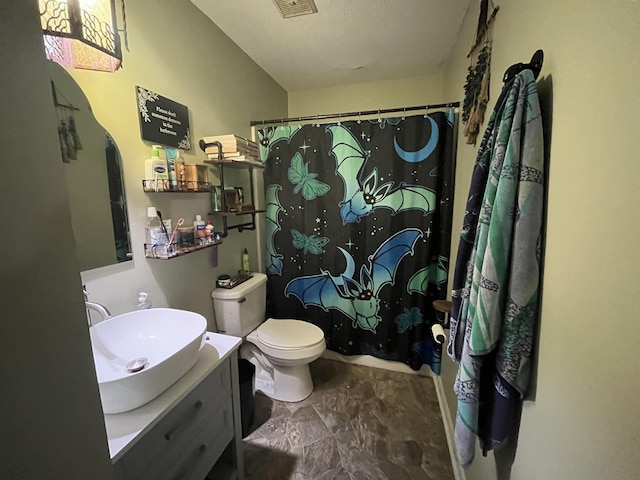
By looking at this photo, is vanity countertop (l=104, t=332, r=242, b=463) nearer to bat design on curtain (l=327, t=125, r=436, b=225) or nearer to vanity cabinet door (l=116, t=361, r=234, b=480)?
vanity cabinet door (l=116, t=361, r=234, b=480)

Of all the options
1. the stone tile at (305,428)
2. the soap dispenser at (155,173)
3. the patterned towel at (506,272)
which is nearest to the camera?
the patterned towel at (506,272)

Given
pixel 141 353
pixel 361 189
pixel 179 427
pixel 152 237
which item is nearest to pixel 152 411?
pixel 179 427

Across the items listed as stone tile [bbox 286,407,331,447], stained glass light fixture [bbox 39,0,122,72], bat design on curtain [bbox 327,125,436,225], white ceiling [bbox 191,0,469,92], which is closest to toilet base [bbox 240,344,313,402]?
stone tile [bbox 286,407,331,447]

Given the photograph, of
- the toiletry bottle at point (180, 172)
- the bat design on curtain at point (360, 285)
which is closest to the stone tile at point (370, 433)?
the bat design on curtain at point (360, 285)

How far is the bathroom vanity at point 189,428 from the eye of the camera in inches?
30.5

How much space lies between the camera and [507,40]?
957 millimetres

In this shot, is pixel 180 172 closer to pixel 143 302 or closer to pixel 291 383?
pixel 143 302

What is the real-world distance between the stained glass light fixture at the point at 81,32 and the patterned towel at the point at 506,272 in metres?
1.13

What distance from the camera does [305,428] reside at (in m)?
1.70

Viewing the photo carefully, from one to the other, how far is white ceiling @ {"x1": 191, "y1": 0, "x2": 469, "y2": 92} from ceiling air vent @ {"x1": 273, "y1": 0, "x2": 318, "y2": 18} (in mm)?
32

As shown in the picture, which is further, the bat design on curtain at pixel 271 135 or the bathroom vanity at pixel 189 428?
the bat design on curtain at pixel 271 135

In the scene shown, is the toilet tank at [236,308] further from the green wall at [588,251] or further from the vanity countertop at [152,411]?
the green wall at [588,251]

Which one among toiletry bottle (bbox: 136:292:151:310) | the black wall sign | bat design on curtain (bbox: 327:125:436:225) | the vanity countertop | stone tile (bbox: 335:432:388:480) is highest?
the black wall sign

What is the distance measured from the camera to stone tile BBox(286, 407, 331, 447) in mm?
1623
